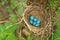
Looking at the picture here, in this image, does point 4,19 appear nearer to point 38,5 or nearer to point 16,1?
point 16,1

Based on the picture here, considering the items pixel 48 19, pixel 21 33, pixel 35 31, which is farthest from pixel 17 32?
pixel 48 19

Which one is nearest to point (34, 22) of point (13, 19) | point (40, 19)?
point (40, 19)

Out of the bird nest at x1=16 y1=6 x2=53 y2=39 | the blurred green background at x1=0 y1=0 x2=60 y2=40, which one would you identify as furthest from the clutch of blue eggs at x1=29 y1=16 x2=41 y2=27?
the blurred green background at x1=0 y1=0 x2=60 y2=40

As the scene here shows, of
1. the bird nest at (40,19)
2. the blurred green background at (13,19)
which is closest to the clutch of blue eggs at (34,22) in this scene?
the bird nest at (40,19)

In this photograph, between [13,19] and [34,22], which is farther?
[13,19]

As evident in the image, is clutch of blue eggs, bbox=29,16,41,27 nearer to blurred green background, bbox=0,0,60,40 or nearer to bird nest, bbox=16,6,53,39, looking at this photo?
bird nest, bbox=16,6,53,39

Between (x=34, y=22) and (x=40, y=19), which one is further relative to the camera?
(x=40, y=19)

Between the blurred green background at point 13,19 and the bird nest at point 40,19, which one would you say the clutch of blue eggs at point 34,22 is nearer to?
the bird nest at point 40,19

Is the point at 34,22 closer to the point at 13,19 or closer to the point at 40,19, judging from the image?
the point at 40,19
